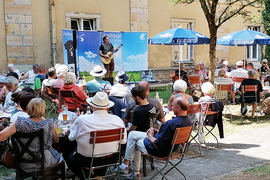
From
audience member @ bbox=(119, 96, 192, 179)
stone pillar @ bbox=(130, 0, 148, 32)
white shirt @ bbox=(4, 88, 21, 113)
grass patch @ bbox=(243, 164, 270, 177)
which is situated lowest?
grass patch @ bbox=(243, 164, 270, 177)

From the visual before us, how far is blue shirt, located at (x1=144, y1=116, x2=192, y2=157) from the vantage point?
13.8ft

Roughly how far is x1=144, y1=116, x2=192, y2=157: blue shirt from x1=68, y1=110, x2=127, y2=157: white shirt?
556 mm

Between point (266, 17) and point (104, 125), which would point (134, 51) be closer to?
point (266, 17)

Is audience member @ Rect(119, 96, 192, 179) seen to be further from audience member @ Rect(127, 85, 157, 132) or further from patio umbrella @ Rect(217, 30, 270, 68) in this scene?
patio umbrella @ Rect(217, 30, 270, 68)

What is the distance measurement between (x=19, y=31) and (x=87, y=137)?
948cm

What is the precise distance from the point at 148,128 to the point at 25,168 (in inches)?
69.8

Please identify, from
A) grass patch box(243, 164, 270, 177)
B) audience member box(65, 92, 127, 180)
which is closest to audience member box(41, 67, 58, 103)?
audience member box(65, 92, 127, 180)

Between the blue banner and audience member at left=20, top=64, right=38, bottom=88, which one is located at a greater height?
the blue banner

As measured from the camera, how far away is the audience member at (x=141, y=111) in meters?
4.75

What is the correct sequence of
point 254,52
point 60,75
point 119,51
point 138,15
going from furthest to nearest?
point 254,52 → point 138,15 → point 119,51 → point 60,75

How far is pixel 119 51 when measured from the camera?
13570 millimetres

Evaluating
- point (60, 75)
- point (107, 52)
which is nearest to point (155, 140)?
point (60, 75)

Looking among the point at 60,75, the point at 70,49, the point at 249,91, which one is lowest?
the point at 249,91

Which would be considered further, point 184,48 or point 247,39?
point 184,48
